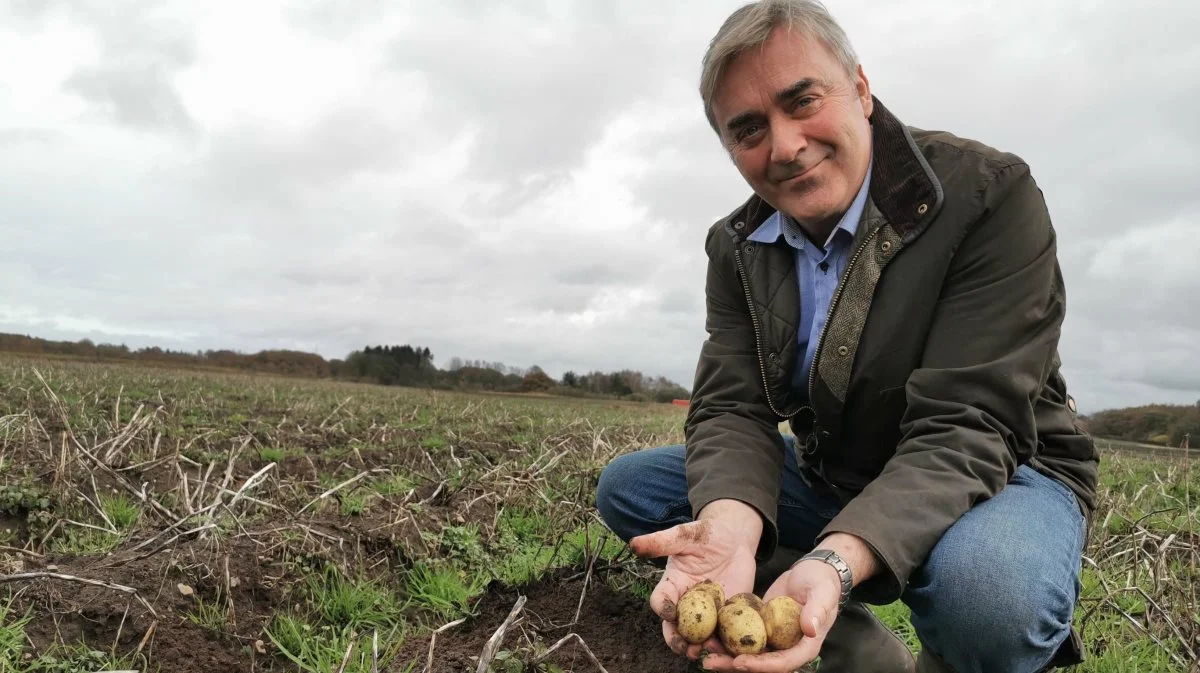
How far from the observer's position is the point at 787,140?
268cm

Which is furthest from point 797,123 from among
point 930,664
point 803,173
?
point 930,664

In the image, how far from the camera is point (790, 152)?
8.82 feet

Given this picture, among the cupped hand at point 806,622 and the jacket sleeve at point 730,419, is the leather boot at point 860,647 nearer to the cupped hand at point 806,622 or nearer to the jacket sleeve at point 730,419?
the jacket sleeve at point 730,419

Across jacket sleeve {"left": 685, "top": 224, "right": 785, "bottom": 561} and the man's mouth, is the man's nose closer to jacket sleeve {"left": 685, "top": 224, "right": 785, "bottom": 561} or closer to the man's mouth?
the man's mouth

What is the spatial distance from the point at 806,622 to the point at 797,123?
1.65 metres

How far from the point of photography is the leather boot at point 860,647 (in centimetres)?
298

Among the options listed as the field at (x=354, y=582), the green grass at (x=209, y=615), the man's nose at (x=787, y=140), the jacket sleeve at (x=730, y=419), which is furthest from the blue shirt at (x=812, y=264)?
the green grass at (x=209, y=615)

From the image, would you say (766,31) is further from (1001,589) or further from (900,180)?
(1001,589)

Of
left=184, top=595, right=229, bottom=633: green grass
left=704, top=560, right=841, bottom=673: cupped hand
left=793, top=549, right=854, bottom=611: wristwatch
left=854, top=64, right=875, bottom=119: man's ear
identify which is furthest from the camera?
left=184, top=595, right=229, bottom=633: green grass

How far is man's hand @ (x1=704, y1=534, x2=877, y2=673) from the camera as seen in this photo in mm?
2057

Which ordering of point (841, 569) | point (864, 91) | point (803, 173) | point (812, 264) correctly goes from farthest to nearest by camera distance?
point (812, 264), point (864, 91), point (803, 173), point (841, 569)

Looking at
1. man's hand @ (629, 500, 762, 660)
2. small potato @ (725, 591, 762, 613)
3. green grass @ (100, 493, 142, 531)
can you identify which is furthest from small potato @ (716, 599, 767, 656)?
green grass @ (100, 493, 142, 531)

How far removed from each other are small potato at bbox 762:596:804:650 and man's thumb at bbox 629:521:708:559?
402 millimetres

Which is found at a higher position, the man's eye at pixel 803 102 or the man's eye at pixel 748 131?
the man's eye at pixel 803 102
